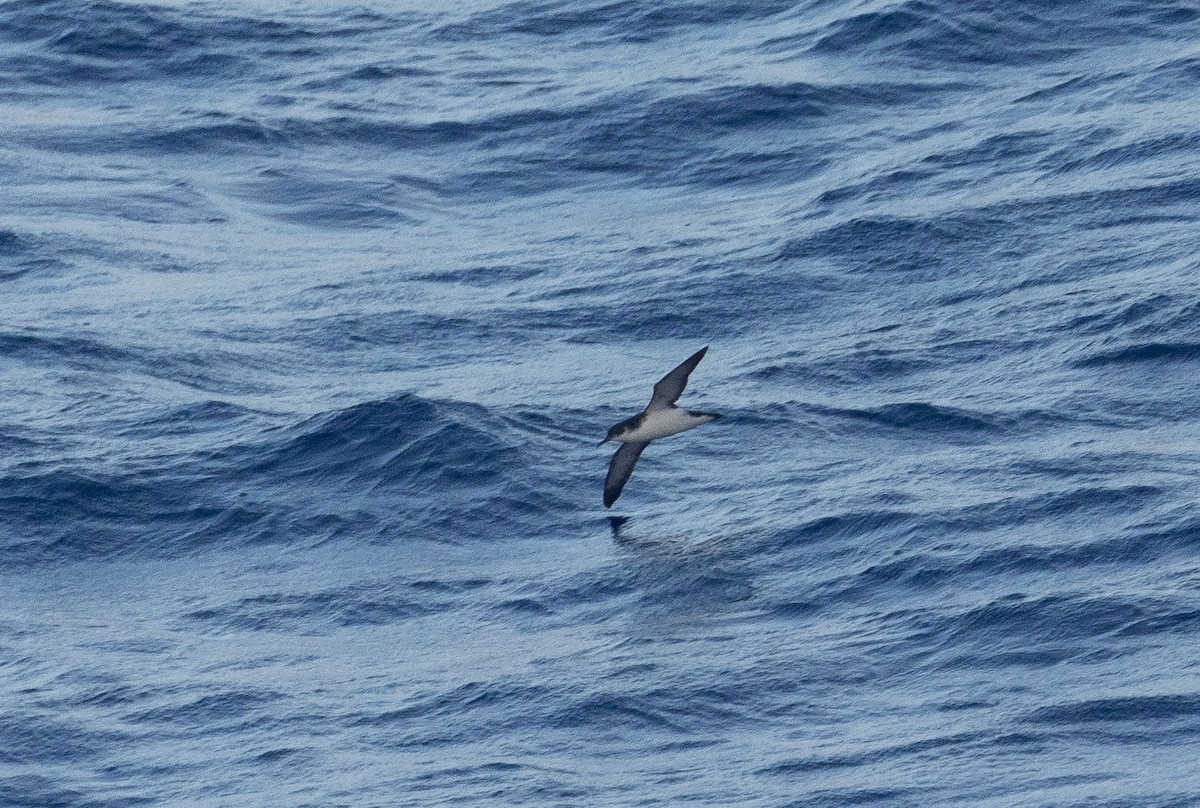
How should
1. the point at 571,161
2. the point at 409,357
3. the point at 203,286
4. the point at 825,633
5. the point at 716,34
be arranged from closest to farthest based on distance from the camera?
the point at 825,633
the point at 409,357
the point at 203,286
the point at 571,161
the point at 716,34

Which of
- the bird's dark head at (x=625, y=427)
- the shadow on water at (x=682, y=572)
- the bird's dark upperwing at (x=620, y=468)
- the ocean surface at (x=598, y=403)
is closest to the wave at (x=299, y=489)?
the ocean surface at (x=598, y=403)

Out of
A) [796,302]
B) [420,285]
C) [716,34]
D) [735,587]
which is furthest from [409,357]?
[716,34]

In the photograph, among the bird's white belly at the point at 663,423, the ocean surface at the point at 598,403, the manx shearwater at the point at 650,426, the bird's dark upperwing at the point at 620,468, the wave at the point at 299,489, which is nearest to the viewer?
the ocean surface at the point at 598,403

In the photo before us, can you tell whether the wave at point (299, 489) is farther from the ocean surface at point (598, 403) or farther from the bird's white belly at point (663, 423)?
the bird's white belly at point (663, 423)

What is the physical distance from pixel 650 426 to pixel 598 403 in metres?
2.94

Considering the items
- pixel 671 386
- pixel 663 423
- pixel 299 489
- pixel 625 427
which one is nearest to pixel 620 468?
pixel 625 427

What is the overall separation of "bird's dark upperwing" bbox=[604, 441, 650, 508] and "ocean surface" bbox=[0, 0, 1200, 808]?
393 millimetres

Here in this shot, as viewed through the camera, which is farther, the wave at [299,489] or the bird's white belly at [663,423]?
the wave at [299,489]

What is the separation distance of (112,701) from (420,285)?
33.4ft

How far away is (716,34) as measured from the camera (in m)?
38.8

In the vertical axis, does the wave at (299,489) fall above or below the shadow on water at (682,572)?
above

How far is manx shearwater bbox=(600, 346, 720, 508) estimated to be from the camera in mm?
24531

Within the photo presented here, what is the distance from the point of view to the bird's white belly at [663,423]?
24.8 meters

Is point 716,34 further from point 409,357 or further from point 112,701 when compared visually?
point 112,701
